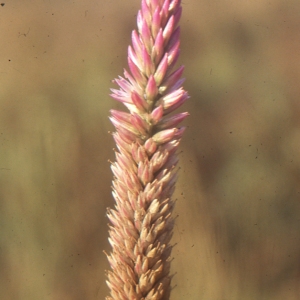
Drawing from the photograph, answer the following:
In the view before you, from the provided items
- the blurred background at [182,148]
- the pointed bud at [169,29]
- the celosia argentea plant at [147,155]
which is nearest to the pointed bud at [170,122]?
the celosia argentea plant at [147,155]

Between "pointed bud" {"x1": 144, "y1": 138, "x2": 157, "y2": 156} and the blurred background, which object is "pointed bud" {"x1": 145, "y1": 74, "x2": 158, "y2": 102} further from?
the blurred background

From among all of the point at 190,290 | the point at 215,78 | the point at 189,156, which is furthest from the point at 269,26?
the point at 190,290

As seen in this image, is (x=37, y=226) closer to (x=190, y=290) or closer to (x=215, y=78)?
(x=190, y=290)

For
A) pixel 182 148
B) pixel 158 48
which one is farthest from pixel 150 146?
pixel 182 148

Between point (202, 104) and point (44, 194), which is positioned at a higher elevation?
point (202, 104)

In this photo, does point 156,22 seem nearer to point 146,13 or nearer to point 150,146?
point 146,13

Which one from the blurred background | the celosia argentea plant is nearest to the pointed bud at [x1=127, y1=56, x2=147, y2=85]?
the celosia argentea plant
